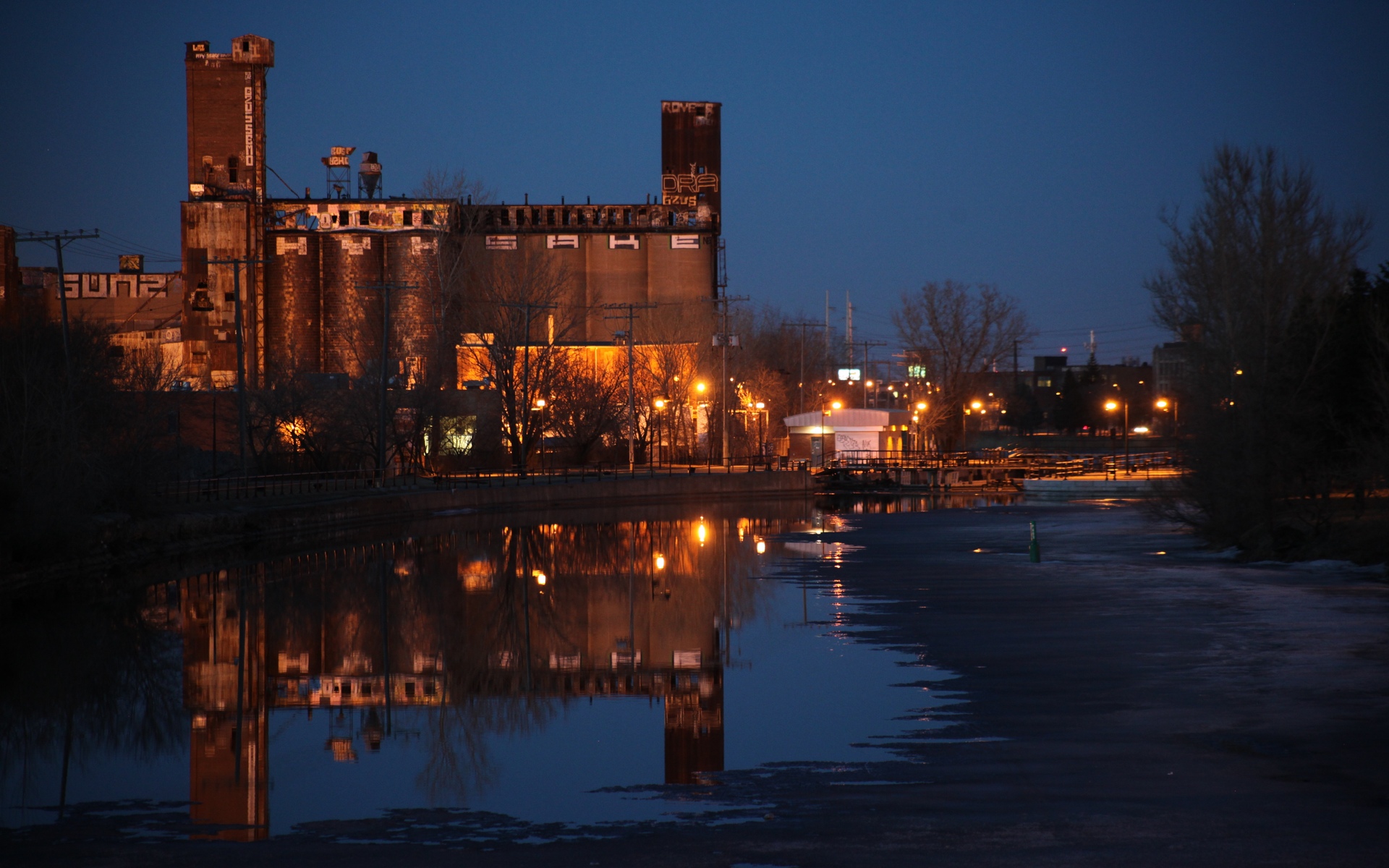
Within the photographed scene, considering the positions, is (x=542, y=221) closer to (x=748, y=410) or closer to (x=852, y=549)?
(x=748, y=410)

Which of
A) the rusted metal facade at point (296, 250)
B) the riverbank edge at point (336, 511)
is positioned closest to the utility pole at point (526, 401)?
the riverbank edge at point (336, 511)

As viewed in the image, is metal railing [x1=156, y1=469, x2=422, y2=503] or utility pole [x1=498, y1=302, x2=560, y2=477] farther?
utility pole [x1=498, y1=302, x2=560, y2=477]

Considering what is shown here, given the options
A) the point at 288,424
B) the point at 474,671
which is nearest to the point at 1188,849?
the point at 474,671

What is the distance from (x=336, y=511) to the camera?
38.0m

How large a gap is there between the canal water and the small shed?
45336 mm

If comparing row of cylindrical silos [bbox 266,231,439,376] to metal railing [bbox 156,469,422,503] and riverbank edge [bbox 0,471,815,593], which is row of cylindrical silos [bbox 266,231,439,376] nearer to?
riverbank edge [bbox 0,471,815,593]

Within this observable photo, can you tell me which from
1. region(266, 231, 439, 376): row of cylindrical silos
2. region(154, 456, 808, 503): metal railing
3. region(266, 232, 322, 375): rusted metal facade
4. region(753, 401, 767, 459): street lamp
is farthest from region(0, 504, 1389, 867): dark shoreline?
region(753, 401, 767, 459): street lamp

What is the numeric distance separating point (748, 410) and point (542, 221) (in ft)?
57.8

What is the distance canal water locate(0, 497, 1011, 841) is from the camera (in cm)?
990

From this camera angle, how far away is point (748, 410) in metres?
84.4

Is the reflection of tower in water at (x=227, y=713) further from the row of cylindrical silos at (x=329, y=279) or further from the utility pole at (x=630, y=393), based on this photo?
the row of cylindrical silos at (x=329, y=279)

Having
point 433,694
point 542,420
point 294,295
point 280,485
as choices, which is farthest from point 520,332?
point 433,694

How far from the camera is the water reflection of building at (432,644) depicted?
461 inches

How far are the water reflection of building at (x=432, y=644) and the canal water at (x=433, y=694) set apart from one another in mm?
51
